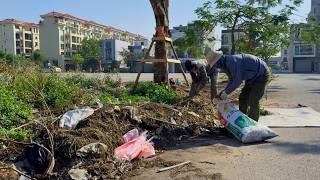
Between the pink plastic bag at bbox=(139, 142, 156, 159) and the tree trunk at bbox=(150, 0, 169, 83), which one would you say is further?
the tree trunk at bbox=(150, 0, 169, 83)

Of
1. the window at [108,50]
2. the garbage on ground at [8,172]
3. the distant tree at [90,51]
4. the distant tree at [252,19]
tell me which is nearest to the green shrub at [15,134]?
the garbage on ground at [8,172]

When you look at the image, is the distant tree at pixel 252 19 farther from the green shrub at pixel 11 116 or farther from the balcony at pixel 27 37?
the balcony at pixel 27 37

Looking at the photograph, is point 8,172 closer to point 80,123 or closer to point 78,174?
point 78,174

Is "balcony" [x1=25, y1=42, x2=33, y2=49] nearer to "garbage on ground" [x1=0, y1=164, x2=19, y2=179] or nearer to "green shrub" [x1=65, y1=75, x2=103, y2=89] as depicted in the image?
"green shrub" [x1=65, y1=75, x2=103, y2=89]

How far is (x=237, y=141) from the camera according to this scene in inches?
271

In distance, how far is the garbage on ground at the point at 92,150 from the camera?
5.24 meters

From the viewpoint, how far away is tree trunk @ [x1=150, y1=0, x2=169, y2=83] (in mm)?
13102

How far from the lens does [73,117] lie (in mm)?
6387

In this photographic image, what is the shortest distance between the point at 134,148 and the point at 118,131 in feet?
2.33

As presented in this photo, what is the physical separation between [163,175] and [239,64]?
2863mm

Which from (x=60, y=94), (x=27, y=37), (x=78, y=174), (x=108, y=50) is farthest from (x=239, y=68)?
(x=27, y=37)

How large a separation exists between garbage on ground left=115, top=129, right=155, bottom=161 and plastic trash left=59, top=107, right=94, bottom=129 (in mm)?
811

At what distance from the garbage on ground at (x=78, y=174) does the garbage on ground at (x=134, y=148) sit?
631 mm

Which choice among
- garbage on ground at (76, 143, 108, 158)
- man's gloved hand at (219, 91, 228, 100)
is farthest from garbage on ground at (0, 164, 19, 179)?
man's gloved hand at (219, 91, 228, 100)
